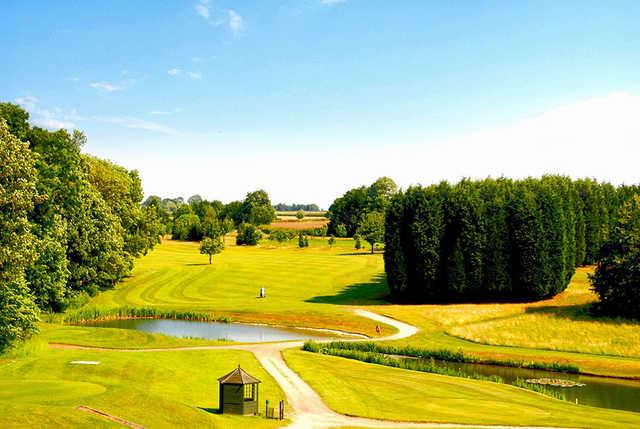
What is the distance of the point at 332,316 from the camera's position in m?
63.6

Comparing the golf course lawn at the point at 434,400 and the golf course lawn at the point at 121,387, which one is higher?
the golf course lawn at the point at 121,387

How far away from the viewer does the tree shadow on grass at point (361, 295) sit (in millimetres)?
74438

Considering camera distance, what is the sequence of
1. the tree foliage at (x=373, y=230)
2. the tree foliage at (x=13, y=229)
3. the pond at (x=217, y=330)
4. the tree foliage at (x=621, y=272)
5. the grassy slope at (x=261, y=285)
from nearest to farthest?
the tree foliage at (x=13, y=229)
the pond at (x=217, y=330)
the tree foliage at (x=621, y=272)
the grassy slope at (x=261, y=285)
the tree foliage at (x=373, y=230)

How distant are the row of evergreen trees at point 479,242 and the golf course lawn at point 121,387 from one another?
34.2m

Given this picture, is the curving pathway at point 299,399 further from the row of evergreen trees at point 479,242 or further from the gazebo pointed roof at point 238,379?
the row of evergreen trees at point 479,242

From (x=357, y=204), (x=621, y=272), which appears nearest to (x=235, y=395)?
(x=621, y=272)

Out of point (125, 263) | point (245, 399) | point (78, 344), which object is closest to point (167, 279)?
point (125, 263)

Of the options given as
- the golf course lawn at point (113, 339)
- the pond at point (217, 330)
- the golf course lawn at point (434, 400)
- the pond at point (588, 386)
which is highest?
the golf course lawn at point (113, 339)

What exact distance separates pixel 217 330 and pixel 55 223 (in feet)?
63.6

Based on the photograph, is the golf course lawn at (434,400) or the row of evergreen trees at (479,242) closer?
the golf course lawn at (434,400)

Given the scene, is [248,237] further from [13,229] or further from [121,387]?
[121,387]

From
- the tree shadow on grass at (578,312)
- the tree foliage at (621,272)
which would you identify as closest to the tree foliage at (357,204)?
the tree shadow on grass at (578,312)

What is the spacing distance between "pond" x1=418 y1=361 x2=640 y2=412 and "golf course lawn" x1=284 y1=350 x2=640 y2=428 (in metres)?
3.70

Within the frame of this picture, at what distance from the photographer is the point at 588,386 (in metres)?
42.2
